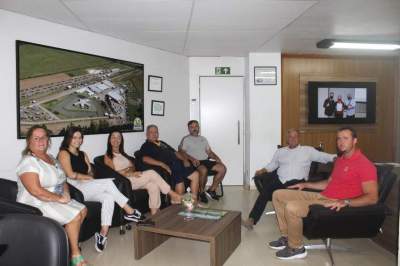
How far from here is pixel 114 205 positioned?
12.5ft

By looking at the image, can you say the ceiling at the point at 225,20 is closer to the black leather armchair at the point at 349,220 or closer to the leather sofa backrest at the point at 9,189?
the leather sofa backrest at the point at 9,189

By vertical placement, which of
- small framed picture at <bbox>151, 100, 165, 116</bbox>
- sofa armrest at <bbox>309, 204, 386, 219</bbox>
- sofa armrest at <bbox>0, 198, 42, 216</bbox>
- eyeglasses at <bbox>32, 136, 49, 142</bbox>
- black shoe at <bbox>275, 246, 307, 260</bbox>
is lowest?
black shoe at <bbox>275, 246, 307, 260</bbox>

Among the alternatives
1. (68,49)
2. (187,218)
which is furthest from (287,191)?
(68,49)

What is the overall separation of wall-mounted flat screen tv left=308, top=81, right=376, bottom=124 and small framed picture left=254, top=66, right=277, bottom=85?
2.37 ft

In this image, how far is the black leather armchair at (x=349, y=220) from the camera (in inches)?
115

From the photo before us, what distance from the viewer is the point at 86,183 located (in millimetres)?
3801

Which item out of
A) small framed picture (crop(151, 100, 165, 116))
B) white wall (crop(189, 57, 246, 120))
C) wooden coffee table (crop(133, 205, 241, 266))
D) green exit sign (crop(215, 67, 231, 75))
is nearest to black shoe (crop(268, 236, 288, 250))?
wooden coffee table (crop(133, 205, 241, 266))

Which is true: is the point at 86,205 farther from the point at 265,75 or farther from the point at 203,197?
the point at 265,75

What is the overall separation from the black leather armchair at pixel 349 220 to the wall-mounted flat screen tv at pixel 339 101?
349 centimetres

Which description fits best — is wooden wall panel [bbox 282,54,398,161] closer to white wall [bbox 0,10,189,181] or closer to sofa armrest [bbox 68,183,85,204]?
white wall [bbox 0,10,189,181]

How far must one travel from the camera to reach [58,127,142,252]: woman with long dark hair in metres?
3.67

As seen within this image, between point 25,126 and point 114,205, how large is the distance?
1.35m

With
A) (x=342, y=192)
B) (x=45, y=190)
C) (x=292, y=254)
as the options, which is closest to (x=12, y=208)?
(x=45, y=190)

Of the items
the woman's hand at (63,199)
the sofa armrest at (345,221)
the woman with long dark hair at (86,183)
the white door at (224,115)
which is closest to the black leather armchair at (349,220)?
the sofa armrest at (345,221)
